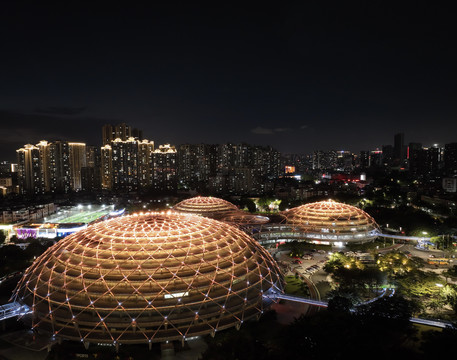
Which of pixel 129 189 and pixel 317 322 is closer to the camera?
pixel 317 322

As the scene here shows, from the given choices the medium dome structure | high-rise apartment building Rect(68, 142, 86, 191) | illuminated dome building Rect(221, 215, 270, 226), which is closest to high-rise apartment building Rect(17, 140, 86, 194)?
high-rise apartment building Rect(68, 142, 86, 191)

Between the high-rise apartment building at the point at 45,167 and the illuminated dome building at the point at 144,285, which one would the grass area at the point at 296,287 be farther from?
the high-rise apartment building at the point at 45,167

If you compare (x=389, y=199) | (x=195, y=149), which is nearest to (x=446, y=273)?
(x=389, y=199)

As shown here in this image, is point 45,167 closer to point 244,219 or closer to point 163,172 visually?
point 163,172

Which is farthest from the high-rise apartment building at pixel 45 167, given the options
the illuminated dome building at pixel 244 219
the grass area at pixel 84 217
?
the illuminated dome building at pixel 244 219

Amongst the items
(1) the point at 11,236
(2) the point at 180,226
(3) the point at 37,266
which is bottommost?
(1) the point at 11,236

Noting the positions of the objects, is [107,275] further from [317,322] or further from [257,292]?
[317,322]

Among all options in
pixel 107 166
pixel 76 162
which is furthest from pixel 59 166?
pixel 107 166
